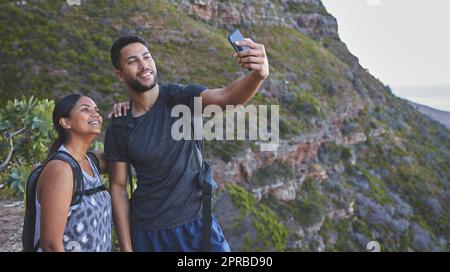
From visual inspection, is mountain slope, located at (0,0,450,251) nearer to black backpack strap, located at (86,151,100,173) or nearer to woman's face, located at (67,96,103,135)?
black backpack strap, located at (86,151,100,173)

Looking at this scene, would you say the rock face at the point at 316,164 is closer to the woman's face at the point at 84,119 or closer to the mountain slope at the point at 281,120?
the mountain slope at the point at 281,120

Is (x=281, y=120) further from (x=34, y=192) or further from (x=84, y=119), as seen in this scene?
(x=34, y=192)

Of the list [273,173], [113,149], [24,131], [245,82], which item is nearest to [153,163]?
[113,149]

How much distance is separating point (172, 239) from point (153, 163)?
0.36m

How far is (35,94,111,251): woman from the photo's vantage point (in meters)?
1.70

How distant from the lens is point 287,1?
38438 mm

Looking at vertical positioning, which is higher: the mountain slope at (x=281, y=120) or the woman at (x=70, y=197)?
the mountain slope at (x=281, y=120)

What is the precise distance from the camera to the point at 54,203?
1689mm

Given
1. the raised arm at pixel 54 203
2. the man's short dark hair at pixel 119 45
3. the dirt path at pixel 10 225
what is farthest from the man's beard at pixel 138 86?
the dirt path at pixel 10 225

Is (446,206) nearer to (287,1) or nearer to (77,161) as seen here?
(287,1)

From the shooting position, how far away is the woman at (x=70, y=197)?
170cm

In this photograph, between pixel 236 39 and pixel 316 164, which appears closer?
pixel 236 39

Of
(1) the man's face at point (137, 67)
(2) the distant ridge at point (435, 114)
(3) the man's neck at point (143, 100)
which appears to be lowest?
(3) the man's neck at point (143, 100)

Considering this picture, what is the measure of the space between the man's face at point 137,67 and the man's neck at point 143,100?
3 cm
